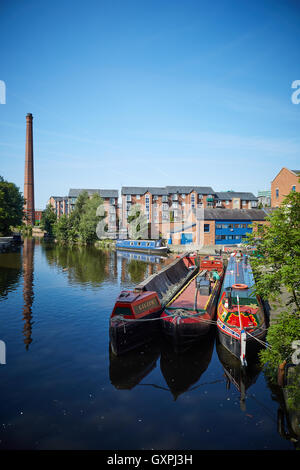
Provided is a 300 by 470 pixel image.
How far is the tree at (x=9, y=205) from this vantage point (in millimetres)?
71500

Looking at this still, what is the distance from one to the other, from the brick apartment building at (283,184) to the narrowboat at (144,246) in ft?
84.5

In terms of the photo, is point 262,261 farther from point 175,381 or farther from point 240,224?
point 240,224

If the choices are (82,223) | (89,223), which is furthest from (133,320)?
(82,223)

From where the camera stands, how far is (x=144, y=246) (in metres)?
68.1

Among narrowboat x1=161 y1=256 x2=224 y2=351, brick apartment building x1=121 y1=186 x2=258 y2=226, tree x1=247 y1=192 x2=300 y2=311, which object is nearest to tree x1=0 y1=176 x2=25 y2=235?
brick apartment building x1=121 y1=186 x2=258 y2=226

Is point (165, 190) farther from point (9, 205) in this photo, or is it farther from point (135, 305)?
point (135, 305)

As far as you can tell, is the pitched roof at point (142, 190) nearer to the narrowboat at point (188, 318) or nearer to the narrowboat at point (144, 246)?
the narrowboat at point (144, 246)

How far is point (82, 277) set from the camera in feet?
131

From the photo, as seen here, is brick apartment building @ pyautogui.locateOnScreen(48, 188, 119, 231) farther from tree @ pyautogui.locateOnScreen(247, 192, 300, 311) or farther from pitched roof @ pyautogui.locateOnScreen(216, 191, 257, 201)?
tree @ pyautogui.locateOnScreen(247, 192, 300, 311)

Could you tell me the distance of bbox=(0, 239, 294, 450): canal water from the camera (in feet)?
37.3

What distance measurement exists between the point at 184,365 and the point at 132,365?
2.99 meters

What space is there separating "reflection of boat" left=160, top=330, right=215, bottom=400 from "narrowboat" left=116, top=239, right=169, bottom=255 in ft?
144
